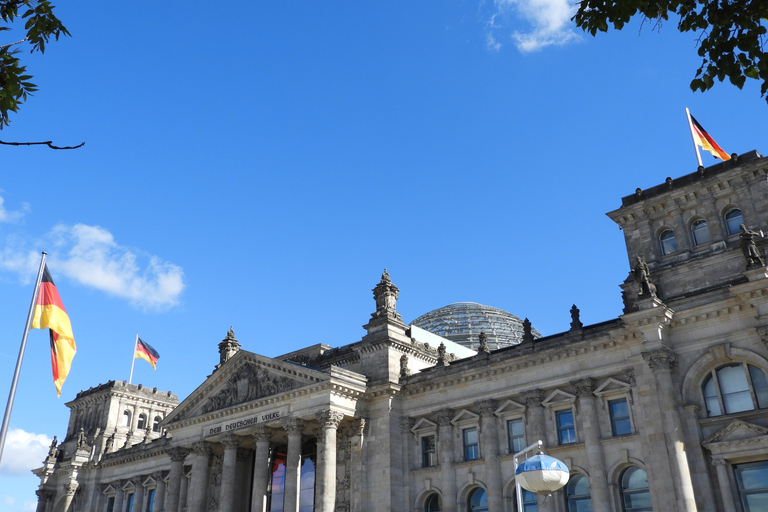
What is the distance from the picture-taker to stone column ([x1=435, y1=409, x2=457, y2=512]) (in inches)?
1458

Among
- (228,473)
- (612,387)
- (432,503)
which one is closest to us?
(612,387)

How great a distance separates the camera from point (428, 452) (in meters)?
39.8

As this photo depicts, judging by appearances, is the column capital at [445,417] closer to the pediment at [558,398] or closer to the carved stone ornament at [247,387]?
the pediment at [558,398]

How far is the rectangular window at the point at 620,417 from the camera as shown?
108 ft

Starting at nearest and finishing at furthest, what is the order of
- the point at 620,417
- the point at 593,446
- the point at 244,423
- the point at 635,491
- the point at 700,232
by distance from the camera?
the point at 635,491 → the point at 593,446 → the point at 620,417 → the point at 700,232 → the point at 244,423

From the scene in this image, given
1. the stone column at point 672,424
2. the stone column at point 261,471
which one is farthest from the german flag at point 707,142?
the stone column at point 261,471

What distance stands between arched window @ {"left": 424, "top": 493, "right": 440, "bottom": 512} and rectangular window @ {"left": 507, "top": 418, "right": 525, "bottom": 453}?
578 cm

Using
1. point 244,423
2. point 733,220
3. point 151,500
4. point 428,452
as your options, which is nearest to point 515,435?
point 428,452

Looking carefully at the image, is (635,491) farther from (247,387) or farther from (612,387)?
(247,387)

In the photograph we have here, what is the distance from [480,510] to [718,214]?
65.9ft

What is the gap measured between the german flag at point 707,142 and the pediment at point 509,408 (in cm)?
1725

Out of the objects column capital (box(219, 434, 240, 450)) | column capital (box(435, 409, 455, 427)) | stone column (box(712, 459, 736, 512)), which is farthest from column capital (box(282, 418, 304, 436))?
stone column (box(712, 459, 736, 512))

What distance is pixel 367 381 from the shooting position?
41.9 m

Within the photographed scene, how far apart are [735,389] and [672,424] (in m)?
3.21
